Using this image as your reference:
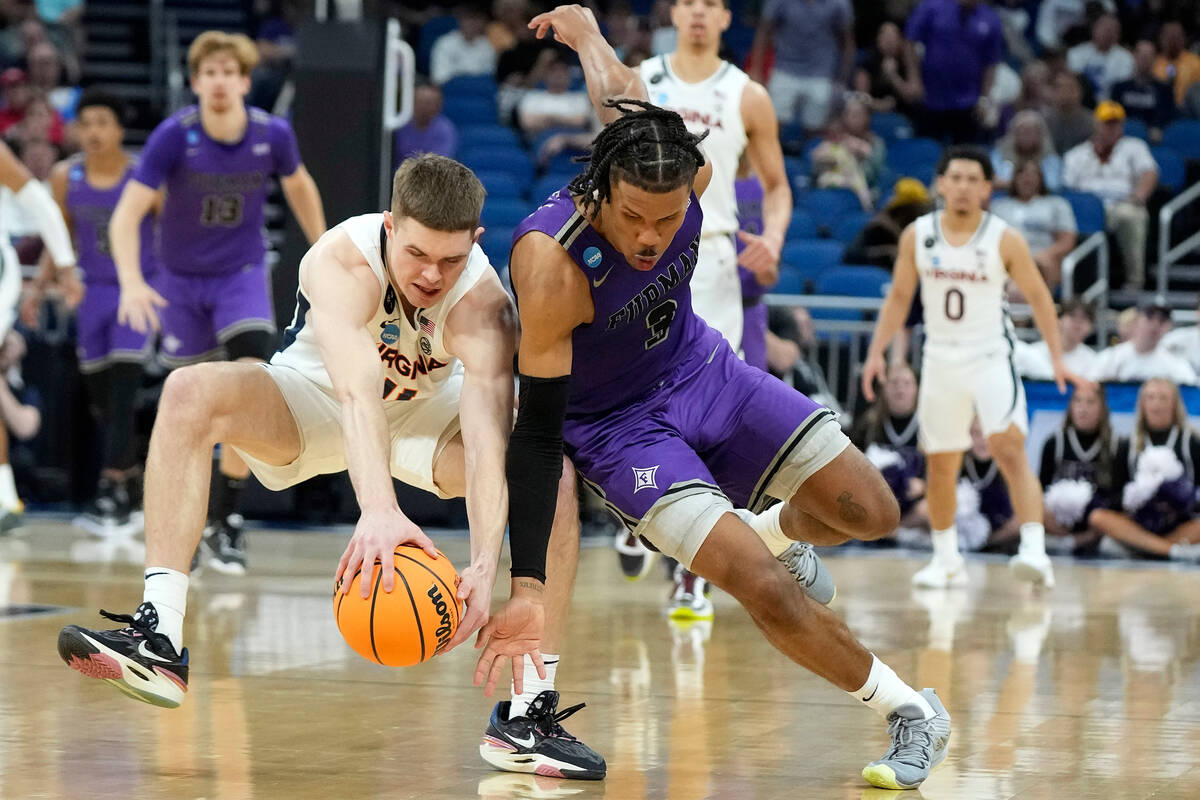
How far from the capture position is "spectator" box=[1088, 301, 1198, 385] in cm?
1055

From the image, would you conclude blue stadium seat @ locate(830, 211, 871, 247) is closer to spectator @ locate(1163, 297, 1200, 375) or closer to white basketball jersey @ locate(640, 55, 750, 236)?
spectator @ locate(1163, 297, 1200, 375)

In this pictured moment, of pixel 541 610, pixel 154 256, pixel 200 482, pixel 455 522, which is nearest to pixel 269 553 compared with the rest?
pixel 455 522

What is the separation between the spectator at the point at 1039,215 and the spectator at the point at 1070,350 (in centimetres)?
154

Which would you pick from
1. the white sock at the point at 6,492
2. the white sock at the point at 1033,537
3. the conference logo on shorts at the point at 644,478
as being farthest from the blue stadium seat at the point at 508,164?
the conference logo on shorts at the point at 644,478

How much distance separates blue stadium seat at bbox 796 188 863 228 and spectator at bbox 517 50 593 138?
92.0 inches

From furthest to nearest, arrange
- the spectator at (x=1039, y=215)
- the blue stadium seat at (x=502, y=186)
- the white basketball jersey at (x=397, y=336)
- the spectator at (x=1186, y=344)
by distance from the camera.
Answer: the blue stadium seat at (x=502, y=186), the spectator at (x=1039, y=215), the spectator at (x=1186, y=344), the white basketball jersey at (x=397, y=336)

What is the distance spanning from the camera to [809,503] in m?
4.75

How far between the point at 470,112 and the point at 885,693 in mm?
12255

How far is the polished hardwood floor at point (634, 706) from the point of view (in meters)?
4.21

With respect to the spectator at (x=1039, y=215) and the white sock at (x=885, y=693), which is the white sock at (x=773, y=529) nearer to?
the white sock at (x=885, y=693)

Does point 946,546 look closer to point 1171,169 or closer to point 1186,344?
point 1186,344

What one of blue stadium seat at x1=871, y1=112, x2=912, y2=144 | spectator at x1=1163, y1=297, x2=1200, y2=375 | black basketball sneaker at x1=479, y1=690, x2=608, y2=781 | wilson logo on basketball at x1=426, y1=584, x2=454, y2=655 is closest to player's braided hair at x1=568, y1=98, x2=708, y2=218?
wilson logo on basketball at x1=426, y1=584, x2=454, y2=655

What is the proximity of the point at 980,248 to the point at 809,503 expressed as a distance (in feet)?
14.6

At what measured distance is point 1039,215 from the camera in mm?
12586
